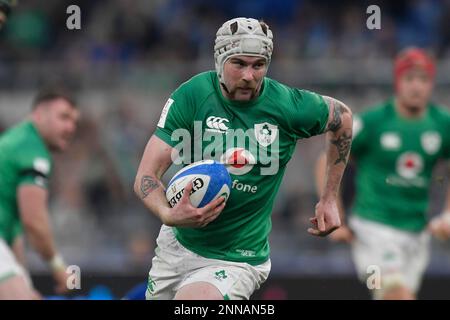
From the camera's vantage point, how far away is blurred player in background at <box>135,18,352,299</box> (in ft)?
24.9

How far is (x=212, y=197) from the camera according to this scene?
734cm

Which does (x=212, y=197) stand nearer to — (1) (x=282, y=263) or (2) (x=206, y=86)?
(2) (x=206, y=86)

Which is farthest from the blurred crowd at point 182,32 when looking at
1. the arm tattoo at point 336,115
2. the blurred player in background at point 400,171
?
the arm tattoo at point 336,115

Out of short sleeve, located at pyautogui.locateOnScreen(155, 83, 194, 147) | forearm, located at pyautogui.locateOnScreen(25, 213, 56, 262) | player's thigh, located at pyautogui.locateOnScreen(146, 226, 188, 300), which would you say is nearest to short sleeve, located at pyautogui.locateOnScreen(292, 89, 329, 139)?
short sleeve, located at pyautogui.locateOnScreen(155, 83, 194, 147)

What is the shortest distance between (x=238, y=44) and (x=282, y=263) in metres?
6.88

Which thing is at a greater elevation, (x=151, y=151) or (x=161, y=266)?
(x=151, y=151)

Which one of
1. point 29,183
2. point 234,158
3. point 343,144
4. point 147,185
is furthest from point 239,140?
point 29,183

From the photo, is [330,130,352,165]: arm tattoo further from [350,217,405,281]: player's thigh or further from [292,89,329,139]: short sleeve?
[350,217,405,281]: player's thigh

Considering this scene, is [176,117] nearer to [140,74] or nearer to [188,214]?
[188,214]

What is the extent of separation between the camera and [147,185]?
295 inches

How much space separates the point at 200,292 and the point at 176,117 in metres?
1.19

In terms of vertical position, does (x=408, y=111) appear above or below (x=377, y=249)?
above

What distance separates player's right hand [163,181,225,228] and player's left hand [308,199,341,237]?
1.02 m
